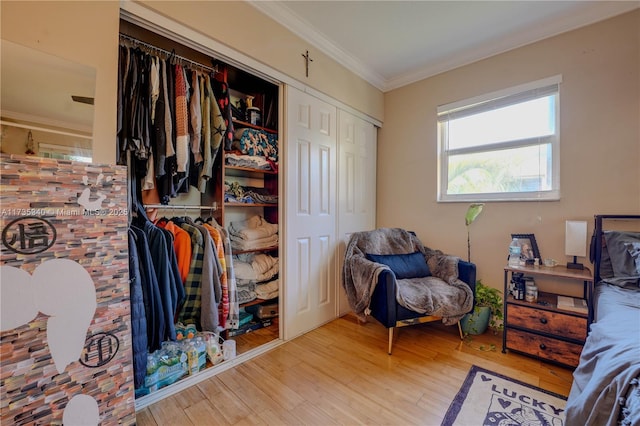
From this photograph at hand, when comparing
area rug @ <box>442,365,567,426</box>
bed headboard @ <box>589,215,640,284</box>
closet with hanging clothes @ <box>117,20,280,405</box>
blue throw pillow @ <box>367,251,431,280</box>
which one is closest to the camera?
area rug @ <box>442,365,567,426</box>

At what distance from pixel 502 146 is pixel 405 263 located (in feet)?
4.70

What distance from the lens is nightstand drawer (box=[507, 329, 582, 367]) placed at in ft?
5.89

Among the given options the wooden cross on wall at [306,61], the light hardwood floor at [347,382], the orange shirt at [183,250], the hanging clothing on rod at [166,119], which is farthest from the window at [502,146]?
the orange shirt at [183,250]

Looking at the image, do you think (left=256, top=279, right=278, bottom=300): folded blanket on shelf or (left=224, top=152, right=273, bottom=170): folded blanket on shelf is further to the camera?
(left=256, top=279, right=278, bottom=300): folded blanket on shelf

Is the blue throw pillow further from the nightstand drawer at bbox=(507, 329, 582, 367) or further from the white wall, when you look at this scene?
the nightstand drawer at bbox=(507, 329, 582, 367)

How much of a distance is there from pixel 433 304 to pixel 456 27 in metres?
2.28

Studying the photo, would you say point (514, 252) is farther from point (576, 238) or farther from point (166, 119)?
point (166, 119)

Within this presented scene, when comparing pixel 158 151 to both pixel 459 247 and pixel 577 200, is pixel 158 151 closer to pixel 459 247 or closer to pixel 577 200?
pixel 459 247

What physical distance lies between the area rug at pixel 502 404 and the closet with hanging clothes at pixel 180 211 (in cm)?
147

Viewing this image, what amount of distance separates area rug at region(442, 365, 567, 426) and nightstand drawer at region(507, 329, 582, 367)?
1.24ft

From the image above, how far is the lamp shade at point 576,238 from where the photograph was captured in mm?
1996

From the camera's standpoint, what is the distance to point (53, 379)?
111cm

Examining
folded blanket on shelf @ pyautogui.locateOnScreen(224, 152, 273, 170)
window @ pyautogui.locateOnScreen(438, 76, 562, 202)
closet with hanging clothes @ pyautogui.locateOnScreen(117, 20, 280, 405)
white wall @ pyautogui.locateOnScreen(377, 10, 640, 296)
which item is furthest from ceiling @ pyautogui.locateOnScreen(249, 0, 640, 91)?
folded blanket on shelf @ pyautogui.locateOnScreen(224, 152, 273, 170)

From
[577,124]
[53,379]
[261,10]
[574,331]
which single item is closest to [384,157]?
[577,124]
